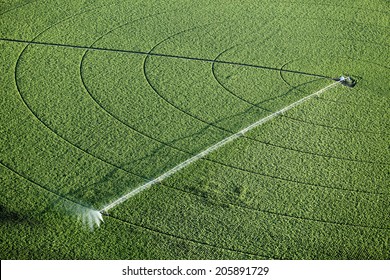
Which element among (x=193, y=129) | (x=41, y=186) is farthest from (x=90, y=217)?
(x=193, y=129)

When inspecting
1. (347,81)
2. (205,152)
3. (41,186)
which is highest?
(41,186)

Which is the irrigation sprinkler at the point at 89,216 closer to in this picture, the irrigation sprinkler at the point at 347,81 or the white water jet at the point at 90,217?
the white water jet at the point at 90,217

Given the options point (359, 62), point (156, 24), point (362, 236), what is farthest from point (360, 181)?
point (156, 24)

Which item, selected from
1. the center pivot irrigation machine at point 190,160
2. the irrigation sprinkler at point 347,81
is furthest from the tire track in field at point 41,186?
the irrigation sprinkler at point 347,81

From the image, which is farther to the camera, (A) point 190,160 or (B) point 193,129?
(B) point 193,129

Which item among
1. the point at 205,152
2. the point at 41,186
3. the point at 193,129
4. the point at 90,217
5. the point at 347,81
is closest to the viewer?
the point at 90,217

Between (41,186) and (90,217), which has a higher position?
(41,186)

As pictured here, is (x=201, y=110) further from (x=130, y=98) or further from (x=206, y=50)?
(x=206, y=50)

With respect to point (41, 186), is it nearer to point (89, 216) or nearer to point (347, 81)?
point (89, 216)
